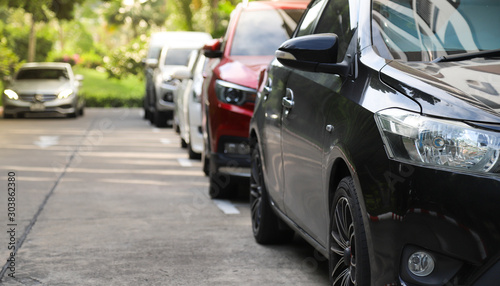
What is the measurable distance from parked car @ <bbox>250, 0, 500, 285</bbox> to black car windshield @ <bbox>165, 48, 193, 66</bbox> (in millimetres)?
15741

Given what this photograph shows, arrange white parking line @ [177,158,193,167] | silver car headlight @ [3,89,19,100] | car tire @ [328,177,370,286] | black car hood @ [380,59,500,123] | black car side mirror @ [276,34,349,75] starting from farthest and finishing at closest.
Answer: silver car headlight @ [3,89,19,100]
white parking line @ [177,158,193,167]
black car side mirror @ [276,34,349,75]
car tire @ [328,177,370,286]
black car hood @ [380,59,500,123]

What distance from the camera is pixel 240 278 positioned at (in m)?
5.34

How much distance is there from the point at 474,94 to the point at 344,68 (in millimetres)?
960

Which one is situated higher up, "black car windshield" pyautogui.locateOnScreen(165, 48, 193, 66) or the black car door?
the black car door

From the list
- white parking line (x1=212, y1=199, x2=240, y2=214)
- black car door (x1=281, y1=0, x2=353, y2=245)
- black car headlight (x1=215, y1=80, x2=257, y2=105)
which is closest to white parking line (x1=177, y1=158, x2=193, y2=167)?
white parking line (x1=212, y1=199, x2=240, y2=214)

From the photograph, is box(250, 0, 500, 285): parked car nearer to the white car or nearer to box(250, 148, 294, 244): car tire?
box(250, 148, 294, 244): car tire

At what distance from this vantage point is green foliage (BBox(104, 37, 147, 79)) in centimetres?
4388

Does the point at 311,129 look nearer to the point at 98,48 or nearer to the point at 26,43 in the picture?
the point at 26,43

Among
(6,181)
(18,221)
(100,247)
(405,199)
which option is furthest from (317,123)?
(6,181)

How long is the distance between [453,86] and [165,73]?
17239mm

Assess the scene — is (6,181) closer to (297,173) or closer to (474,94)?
(297,173)

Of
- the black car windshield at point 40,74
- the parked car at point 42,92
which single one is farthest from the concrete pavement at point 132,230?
the black car windshield at point 40,74

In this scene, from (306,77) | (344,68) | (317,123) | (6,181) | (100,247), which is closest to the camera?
(344,68)

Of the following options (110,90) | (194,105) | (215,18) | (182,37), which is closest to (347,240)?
(194,105)
